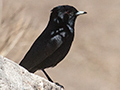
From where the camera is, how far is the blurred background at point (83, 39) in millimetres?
9172

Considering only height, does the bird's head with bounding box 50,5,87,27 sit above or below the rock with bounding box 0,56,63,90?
above

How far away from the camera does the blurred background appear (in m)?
9.17

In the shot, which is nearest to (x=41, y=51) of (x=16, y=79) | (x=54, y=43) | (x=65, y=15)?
(x=54, y=43)

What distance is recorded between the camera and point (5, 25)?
8.41m

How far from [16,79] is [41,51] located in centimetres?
213

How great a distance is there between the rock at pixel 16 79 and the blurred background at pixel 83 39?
4138 mm

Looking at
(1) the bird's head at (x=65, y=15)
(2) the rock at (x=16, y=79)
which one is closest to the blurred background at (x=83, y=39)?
(1) the bird's head at (x=65, y=15)

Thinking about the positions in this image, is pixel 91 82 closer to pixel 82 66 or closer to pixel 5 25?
pixel 82 66

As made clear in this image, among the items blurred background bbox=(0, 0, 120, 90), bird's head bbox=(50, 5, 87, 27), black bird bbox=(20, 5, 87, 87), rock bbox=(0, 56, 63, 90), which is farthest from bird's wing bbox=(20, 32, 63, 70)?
blurred background bbox=(0, 0, 120, 90)

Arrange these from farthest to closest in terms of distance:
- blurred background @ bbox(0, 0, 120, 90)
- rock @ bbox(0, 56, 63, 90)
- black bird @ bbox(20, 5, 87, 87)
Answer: blurred background @ bbox(0, 0, 120, 90) → black bird @ bbox(20, 5, 87, 87) → rock @ bbox(0, 56, 63, 90)

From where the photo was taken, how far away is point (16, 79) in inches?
150

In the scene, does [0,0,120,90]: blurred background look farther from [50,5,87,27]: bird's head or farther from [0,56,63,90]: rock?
[0,56,63,90]: rock

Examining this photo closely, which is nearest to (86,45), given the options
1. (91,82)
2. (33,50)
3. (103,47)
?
(103,47)

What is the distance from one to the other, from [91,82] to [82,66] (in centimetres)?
49
